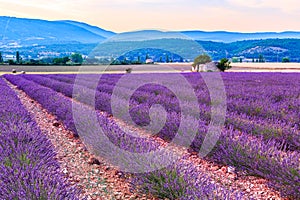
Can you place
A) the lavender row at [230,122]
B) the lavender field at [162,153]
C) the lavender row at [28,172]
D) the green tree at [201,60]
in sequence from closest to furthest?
the lavender row at [28,172] → the lavender field at [162,153] → the lavender row at [230,122] → the green tree at [201,60]

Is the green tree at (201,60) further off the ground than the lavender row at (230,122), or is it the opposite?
the green tree at (201,60)

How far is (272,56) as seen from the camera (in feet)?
335

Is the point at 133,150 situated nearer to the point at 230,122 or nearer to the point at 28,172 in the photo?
the point at 28,172

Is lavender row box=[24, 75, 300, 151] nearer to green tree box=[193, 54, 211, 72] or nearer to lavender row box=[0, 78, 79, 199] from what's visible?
lavender row box=[0, 78, 79, 199]

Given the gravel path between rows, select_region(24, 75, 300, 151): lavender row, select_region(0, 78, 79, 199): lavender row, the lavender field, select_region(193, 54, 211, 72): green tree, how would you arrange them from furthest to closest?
1. select_region(193, 54, 211, 72): green tree
2. select_region(24, 75, 300, 151): lavender row
3. the gravel path between rows
4. the lavender field
5. select_region(0, 78, 79, 199): lavender row

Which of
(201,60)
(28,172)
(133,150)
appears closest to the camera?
(28,172)

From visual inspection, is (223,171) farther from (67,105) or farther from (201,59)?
(201,59)

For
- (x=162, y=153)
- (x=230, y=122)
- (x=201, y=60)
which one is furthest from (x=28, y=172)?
(x=201, y=60)

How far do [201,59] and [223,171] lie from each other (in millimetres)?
40252

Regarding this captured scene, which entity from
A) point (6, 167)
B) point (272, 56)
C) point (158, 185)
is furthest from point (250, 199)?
point (272, 56)

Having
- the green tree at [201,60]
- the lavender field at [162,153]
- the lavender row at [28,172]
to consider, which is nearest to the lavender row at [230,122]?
the lavender field at [162,153]

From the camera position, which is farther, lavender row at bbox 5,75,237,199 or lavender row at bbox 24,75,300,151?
lavender row at bbox 24,75,300,151

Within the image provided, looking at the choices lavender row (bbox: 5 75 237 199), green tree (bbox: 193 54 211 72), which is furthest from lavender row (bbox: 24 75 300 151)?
green tree (bbox: 193 54 211 72)

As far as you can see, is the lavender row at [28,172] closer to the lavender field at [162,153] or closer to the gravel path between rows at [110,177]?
the lavender field at [162,153]
